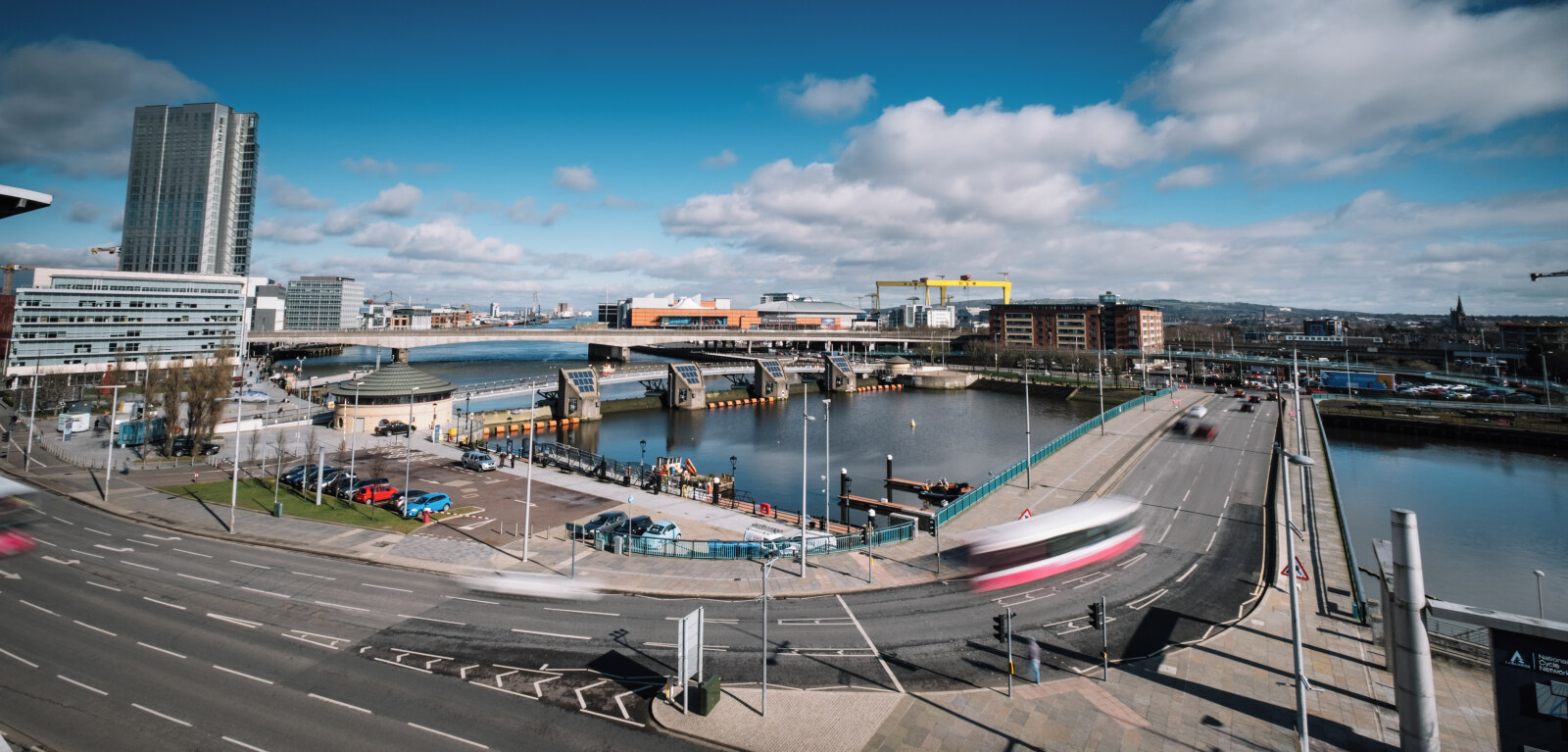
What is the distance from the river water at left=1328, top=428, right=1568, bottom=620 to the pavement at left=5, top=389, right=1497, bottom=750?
7158 mm

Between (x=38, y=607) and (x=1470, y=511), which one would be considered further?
(x=1470, y=511)

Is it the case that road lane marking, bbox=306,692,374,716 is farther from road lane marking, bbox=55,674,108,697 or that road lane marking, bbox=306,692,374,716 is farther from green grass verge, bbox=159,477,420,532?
green grass verge, bbox=159,477,420,532

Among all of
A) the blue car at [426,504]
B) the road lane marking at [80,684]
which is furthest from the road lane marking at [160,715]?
the blue car at [426,504]

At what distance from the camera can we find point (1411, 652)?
1444 centimetres

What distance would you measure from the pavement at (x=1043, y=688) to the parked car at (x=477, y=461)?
1272 cm

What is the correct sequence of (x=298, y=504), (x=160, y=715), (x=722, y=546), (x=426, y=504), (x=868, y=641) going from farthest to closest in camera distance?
(x=298, y=504) < (x=426, y=504) < (x=722, y=546) < (x=868, y=641) < (x=160, y=715)

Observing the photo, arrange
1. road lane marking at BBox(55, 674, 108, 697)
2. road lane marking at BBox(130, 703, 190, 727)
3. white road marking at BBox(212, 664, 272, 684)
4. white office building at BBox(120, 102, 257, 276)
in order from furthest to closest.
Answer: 1. white office building at BBox(120, 102, 257, 276)
2. white road marking at BBox(212, 664, 272, 684)
3. road lane marking at BBox(55, 674, 108, 697)
4. road lane marking at BBox(130, 703, 190, 727)

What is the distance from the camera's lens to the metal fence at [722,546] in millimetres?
29766

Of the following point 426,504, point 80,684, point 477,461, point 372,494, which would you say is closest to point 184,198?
point 477,461

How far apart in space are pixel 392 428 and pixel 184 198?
623ft

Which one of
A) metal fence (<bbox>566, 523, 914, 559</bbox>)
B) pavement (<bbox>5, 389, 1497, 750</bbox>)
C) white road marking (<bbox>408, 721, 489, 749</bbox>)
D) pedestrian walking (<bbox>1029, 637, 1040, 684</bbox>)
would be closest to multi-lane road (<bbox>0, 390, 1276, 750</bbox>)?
white road marking (<bbox>408, 721, 489, 749</bbox>)

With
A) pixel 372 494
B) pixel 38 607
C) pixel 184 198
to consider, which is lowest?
pixel 38 607

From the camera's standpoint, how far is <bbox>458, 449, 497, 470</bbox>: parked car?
1802 inches

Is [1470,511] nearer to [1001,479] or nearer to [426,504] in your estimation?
[1001,479]
